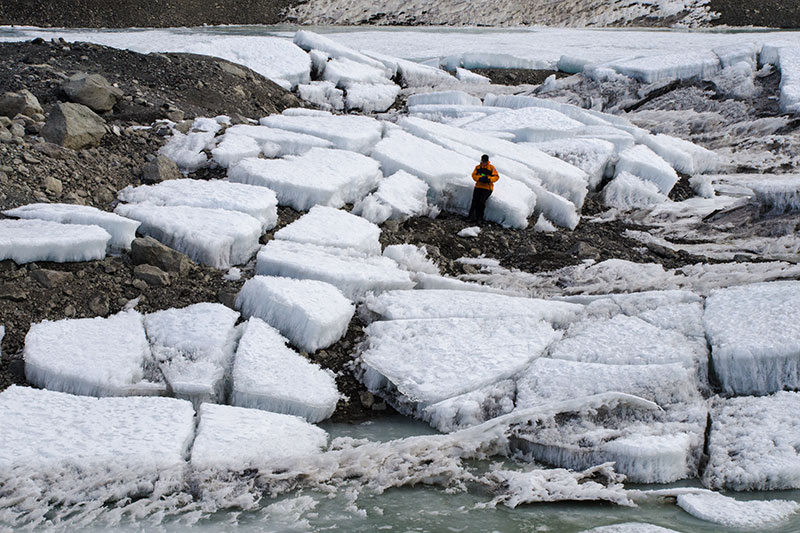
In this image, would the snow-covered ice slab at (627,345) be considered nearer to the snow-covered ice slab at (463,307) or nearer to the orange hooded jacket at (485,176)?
the snow-covered ice slab at (463,307)

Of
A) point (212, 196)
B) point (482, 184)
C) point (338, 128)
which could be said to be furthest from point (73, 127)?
point (482, 184)

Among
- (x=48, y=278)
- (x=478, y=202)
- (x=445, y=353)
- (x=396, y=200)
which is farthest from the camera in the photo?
(x=478, y=202)

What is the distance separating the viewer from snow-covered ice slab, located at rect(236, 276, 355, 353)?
5160 millimetres

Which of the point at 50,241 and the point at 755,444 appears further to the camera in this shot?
the point at 50,241

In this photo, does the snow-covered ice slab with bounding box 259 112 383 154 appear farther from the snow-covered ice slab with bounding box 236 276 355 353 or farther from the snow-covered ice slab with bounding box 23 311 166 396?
the snow-covered ice slab with bounding box 23 311 166 396

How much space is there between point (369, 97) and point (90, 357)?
8539 millimetres

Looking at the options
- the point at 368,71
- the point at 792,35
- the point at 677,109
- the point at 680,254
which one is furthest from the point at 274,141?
the point at 792,35

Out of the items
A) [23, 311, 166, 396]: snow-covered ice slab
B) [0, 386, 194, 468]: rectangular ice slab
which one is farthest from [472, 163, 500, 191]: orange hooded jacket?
[0, 386, 194, 468]: rectangular ice slab

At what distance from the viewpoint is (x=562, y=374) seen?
479 cm

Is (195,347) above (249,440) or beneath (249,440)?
above

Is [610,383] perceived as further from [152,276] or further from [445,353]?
[152,276]

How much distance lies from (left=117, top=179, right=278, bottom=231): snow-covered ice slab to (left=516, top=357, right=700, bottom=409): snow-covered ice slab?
2704mm

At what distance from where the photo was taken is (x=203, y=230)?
595 centimetres

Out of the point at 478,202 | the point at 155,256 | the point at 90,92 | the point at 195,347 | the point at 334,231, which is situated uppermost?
the point at 90,92
